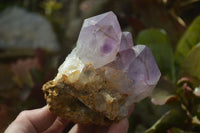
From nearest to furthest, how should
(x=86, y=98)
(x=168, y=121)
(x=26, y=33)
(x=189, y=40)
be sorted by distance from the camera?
(x=86, y=98)
(x=168, y=121)
(x=189, y=40)
(x=26, y=33)

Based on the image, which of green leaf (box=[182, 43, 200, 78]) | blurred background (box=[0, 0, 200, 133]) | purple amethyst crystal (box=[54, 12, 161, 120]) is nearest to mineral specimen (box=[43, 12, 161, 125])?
purple amethyst crystal (box=[54, 12, 161, 120])

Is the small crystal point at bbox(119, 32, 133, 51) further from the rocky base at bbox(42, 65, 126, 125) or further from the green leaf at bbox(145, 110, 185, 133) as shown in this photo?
the green leaf at bbox(145, 110, 185, 133)

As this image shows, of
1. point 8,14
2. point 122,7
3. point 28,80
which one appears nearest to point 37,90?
point 28,80

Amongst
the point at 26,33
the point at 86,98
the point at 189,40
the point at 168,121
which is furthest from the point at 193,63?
the point at 26,33

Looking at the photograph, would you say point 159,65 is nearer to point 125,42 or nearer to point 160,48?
point 160,48

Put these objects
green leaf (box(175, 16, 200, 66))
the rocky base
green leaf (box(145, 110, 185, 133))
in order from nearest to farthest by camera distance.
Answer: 1. the rocky base
2. green leaf (box(145, 110, 185, 133))
3. green leaf (box(175, 16, 200, 66))

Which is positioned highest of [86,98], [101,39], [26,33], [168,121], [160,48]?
[101,39]

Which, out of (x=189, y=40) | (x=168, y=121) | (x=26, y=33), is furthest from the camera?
(x=26, y=33)

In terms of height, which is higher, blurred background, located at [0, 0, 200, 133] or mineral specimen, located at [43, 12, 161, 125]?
mineral specimen, located at [43, 12, 161, 125]

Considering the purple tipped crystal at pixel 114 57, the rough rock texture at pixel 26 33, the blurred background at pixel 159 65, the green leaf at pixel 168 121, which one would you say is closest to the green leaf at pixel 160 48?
the blurred background at pixel 159 65
